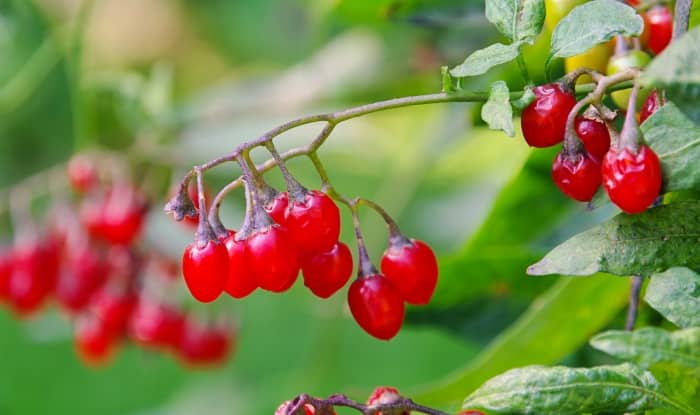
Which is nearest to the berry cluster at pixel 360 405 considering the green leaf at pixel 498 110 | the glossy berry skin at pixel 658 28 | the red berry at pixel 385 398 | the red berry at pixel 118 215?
the red berry at pixel 385 398

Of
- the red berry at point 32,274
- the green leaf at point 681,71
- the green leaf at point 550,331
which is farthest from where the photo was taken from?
the red berry at point 32,274

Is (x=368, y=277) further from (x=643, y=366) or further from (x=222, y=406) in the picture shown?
(x=222, y=406)

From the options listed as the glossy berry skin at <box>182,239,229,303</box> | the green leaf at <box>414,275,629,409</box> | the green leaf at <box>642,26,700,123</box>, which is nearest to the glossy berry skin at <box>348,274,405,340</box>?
the glossy berry skin at <box>182,239,229,303</box>

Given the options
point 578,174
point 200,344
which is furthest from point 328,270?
point 200,344

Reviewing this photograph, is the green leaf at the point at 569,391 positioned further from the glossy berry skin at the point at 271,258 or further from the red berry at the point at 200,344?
the red berry at the point at 200,344

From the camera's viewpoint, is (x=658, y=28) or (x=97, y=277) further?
(x=97, y=277)

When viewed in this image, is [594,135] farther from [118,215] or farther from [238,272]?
[118,215]

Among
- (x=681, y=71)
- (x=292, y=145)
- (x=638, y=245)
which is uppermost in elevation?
(x=292, y=145)
